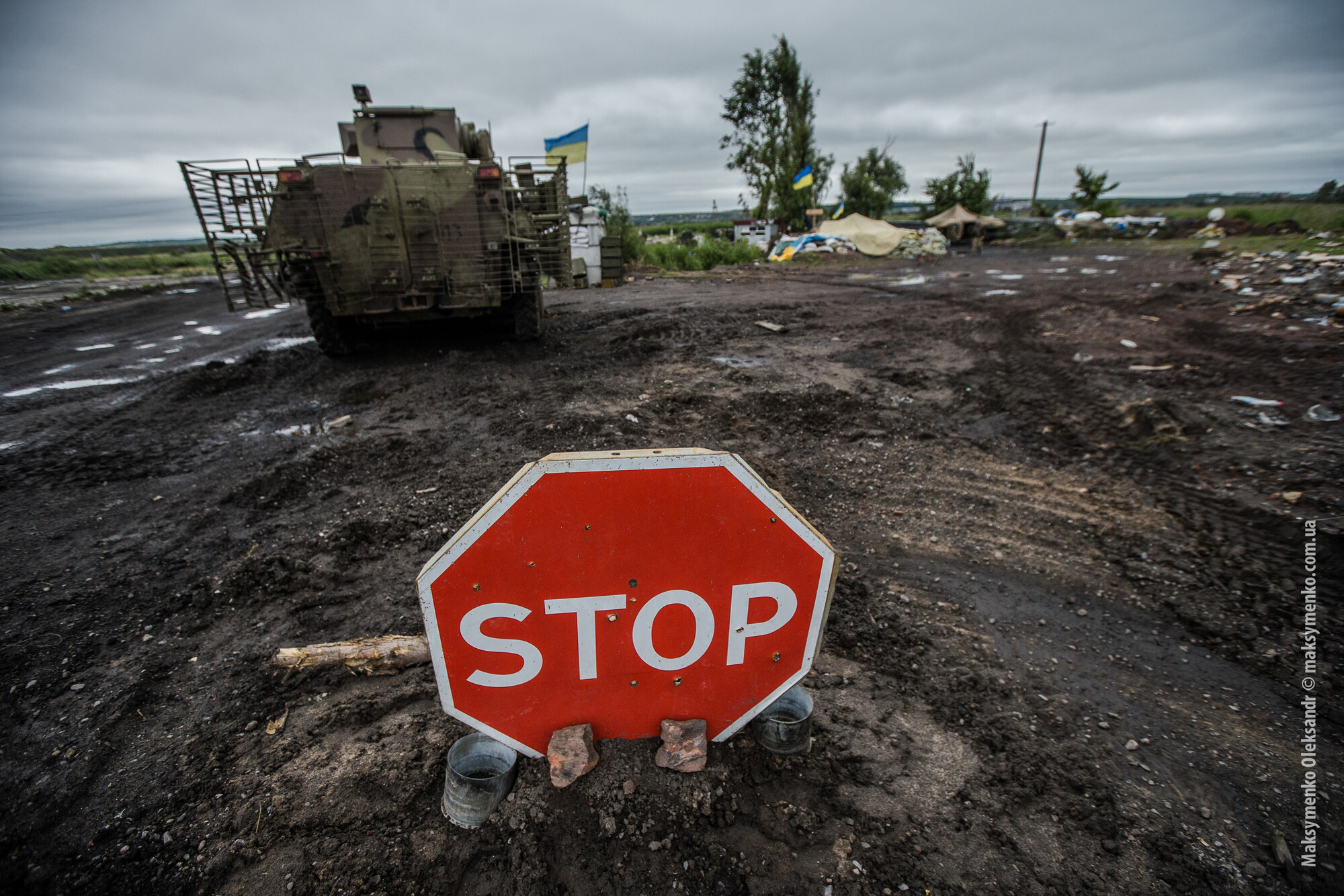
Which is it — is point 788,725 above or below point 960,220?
below

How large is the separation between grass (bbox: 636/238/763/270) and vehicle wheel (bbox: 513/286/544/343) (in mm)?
13715

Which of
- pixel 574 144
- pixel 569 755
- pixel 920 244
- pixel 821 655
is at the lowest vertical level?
pixel 821 655

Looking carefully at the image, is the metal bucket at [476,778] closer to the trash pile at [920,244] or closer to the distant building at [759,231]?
the trash pile at [920,244]

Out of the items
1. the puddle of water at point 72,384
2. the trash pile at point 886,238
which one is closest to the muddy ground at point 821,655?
the puddle of water at point 72,384

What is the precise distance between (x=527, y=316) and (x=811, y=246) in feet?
63.5

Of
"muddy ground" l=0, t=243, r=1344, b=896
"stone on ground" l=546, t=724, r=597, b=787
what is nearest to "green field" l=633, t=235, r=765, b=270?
"muddy ground" l=0, t=243, r=1344, b=896

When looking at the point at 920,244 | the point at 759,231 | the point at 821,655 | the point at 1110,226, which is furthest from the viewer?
the point at 759,231

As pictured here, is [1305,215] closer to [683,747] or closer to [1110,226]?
[1110,226]

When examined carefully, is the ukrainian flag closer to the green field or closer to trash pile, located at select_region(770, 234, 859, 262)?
the green field

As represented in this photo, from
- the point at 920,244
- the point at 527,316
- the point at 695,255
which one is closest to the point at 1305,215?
the point at 920,244

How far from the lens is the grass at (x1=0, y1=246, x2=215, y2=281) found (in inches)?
835

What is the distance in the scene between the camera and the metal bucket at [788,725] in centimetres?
182

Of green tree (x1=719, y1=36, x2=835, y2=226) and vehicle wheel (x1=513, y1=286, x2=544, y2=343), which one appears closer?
vehicle wheel (x1=513, y1=286, x2=544, y2=343)

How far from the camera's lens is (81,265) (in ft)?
82.0
